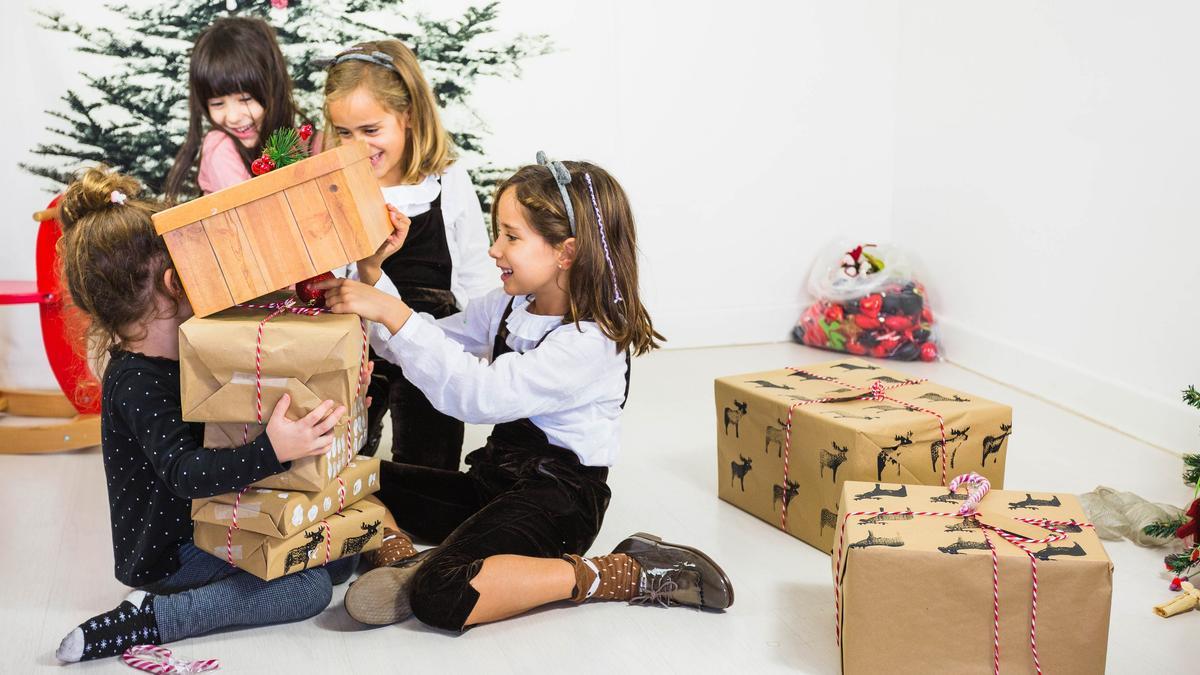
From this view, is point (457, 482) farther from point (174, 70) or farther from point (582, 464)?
point (174, 70)

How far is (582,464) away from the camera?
2.18 meters

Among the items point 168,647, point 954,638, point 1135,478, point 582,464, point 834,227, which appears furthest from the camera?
point 834,227

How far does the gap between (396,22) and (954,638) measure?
8.40ft

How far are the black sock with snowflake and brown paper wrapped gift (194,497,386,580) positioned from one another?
138mm

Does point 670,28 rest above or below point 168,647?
above

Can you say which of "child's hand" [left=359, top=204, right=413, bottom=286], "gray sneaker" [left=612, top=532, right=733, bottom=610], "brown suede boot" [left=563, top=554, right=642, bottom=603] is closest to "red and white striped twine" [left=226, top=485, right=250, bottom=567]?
"child's hand" [left=359, top=204, right=413, bottom=286]

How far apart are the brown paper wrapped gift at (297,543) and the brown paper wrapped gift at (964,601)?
0.80 meters

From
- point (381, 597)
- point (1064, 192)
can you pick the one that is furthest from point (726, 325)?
point (381, 597)

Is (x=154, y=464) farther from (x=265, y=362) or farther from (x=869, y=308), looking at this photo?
(x=869, y=308)

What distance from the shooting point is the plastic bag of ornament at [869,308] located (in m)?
3.70

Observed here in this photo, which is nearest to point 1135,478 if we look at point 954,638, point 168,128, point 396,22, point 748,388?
point 748,388

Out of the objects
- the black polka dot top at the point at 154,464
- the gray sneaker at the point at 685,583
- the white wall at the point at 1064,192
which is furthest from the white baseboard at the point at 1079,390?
the black polka dot top at the point at 154,464

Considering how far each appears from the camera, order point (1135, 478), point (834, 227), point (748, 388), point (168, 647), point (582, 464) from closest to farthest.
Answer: point (168, 647), point (582, 464), point (748, 388), point (1135, 478), point (834, 227)

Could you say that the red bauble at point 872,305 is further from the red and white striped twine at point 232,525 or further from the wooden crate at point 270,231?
the red and white striped twine at point 232,525
